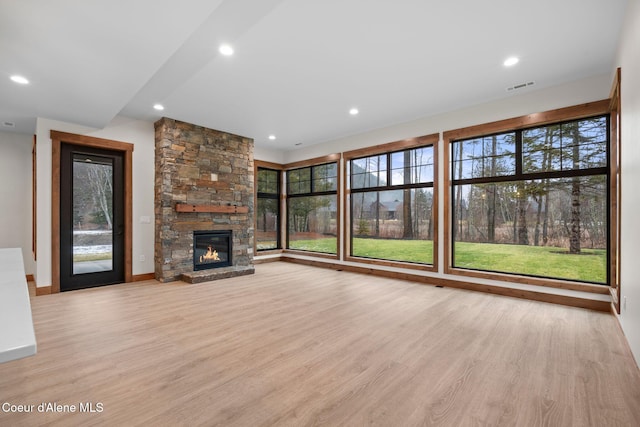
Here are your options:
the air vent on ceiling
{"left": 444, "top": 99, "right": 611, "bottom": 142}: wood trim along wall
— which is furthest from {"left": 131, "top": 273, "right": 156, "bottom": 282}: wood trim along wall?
the air vent on ceiling

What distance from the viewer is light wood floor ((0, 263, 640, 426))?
5.97 feet

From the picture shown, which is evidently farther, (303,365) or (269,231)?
(269,231)

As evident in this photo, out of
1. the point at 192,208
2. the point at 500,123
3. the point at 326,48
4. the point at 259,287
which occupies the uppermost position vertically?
the point at 326,48

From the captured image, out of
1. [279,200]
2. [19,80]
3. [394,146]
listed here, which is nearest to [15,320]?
[19,80]

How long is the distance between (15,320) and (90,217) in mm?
4971

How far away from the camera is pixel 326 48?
3178 millimetres

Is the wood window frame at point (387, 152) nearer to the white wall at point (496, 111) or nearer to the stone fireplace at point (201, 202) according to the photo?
the white wall at point (496, 111)

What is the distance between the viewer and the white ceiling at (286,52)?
7.95ft

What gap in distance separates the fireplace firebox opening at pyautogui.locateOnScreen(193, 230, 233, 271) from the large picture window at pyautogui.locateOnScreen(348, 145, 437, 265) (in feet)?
9.04

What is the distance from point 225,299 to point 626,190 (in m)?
4.75

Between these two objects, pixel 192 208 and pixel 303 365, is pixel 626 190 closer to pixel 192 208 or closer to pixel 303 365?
pixel 303 365

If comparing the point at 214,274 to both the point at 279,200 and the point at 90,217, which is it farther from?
the point at 279,200

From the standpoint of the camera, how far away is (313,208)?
7.70 meters

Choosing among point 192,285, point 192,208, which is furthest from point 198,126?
point 192,285
